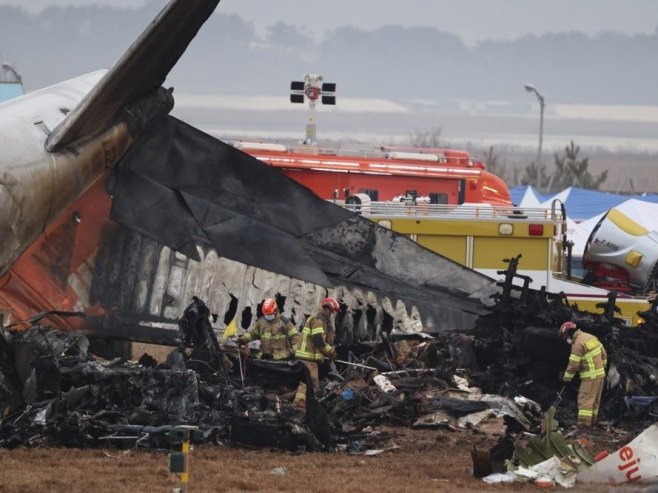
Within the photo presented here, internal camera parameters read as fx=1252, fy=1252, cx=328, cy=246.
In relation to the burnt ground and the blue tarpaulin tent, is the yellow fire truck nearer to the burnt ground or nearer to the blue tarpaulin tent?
the burnt ground

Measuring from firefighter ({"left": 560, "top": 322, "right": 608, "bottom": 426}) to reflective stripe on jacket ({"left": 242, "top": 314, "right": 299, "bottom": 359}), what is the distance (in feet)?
12.7

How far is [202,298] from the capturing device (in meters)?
17.9

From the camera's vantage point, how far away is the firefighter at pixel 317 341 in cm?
1717

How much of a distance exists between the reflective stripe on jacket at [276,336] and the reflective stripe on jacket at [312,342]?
36 cm

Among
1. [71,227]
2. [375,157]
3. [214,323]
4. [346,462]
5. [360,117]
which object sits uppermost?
[360,117]

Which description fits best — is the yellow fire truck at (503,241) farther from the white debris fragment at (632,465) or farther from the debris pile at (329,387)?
the white debris fragment at (632,465)

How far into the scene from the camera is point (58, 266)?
16.7 m

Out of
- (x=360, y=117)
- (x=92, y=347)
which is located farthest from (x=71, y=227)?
(x=360, y=117)

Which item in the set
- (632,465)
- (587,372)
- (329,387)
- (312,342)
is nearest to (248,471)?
(632,465)

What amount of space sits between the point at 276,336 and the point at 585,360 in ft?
14.1

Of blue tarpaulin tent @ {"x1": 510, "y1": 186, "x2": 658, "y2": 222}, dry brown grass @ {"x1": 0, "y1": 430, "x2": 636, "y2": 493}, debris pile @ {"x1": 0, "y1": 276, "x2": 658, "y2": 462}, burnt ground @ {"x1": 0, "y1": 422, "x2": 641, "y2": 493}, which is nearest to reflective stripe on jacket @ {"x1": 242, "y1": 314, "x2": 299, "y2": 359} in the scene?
debris pile @ {"x1": 0, "y1": 276, "x2": 658, "y2": 462}

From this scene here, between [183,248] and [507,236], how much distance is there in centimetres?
785

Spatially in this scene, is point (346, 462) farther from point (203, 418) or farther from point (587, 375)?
point (587, 375)

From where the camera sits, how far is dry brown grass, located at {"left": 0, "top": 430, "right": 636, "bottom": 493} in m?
11.7
